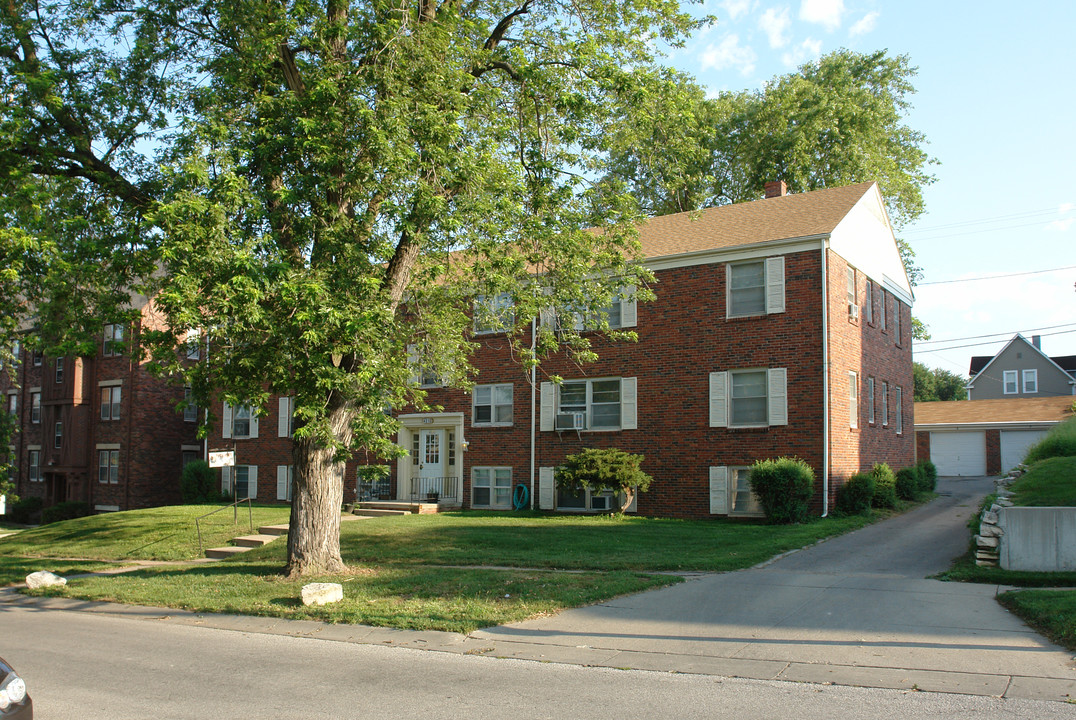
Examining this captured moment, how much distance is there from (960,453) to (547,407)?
2307 cm

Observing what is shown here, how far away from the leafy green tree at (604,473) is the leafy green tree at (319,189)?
21.6ft

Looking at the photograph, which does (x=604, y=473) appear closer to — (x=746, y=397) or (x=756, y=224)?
(x=746, y=397)

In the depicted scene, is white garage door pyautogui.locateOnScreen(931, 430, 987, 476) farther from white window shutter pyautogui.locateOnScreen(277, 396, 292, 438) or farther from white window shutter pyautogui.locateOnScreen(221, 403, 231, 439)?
white window shutter pyautogui.locateOnScreen(221, 403, 231, 439)

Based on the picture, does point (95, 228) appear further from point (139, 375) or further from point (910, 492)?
point (139, 375)

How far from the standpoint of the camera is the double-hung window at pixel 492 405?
24641 mm

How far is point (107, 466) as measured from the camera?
3647 centimetres

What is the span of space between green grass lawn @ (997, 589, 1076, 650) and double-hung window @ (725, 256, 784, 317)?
37.1 ft

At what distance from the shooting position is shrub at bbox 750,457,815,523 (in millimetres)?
18453

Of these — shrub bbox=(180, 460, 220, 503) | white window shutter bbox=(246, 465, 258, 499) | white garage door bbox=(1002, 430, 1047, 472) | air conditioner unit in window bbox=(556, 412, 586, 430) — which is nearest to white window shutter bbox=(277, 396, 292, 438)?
white window shutter bbox=(246, 465, 258, 499)

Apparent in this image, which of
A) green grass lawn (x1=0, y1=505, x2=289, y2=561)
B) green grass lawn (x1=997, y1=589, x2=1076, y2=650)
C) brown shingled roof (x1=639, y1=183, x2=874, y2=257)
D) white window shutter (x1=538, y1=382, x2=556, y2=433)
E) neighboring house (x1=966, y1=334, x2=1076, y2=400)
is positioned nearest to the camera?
green grass lawn (x1=997, y1=589, x2=1076, y2=650)

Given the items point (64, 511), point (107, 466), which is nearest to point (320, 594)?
point (107, 466)

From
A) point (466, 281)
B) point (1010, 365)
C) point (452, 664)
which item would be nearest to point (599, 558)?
point (466, 281)

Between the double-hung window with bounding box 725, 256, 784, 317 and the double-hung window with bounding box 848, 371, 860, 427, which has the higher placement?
the double-hung window with bounding box 725, 256, 784, 317

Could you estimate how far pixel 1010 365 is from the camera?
51.8 metres
